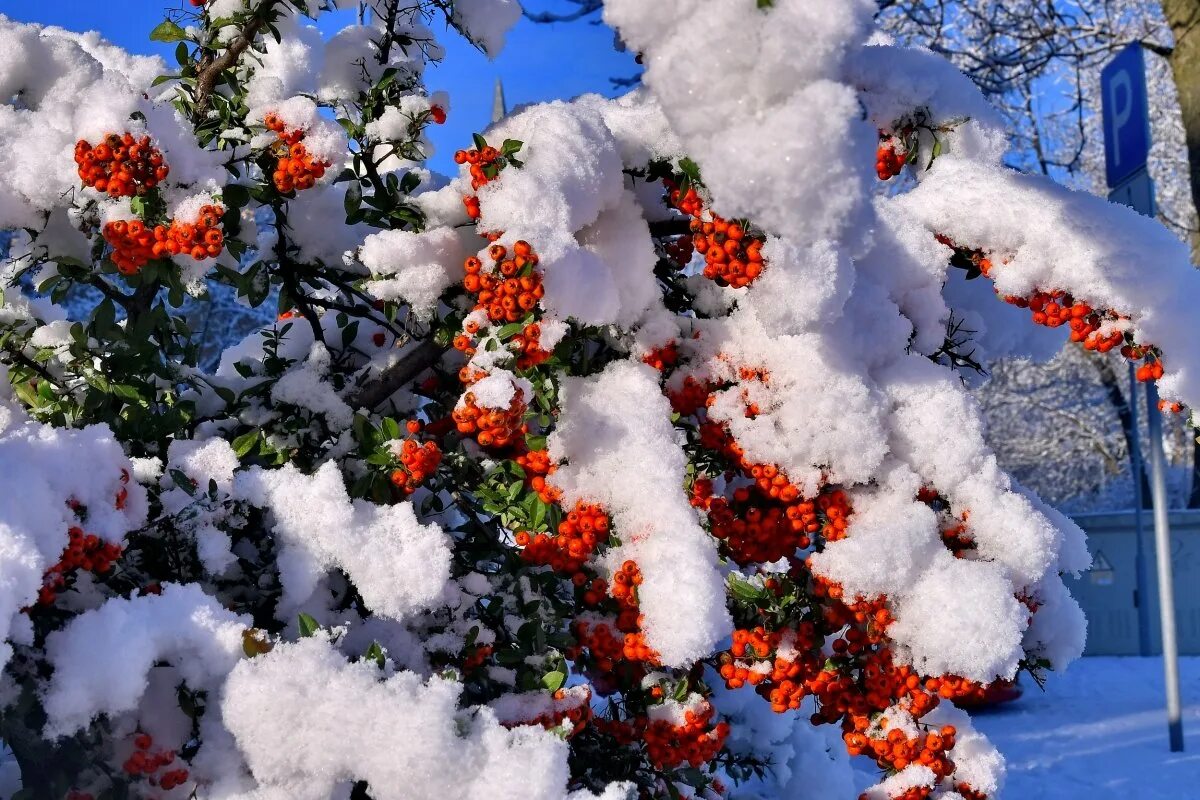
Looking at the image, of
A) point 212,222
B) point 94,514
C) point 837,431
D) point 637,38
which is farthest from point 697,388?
point 94,514

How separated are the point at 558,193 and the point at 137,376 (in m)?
1.27

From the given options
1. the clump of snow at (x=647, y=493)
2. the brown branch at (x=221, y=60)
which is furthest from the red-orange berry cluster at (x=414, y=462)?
the brown branch at (x=221, y=60)

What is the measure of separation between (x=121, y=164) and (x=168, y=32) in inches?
23.7

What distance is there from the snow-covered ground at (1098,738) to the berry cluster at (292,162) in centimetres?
546

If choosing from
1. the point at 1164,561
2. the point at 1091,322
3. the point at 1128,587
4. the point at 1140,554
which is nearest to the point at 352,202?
the point at 1091,322

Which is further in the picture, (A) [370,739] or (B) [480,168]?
(B) [480,168]

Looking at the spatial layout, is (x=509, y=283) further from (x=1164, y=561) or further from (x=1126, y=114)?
(x=1126, y=114)

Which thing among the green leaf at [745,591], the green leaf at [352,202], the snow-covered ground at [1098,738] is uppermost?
the green leaf at [352,202]

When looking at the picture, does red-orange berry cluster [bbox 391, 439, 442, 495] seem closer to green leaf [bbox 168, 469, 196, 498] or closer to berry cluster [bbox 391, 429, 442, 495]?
berry cluster [bbox 391, 429, 442, 495]

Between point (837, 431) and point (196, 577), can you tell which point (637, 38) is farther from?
point (196, 577)

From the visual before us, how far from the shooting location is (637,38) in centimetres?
176

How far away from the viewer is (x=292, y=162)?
2.40m

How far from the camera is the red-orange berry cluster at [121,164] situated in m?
2.18

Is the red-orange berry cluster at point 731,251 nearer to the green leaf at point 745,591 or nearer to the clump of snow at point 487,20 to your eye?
the green leaf at point 745,591
